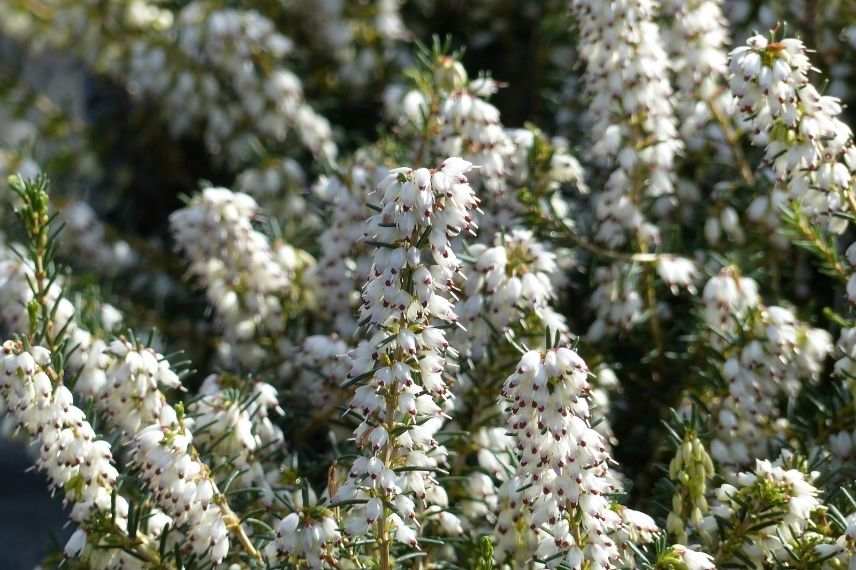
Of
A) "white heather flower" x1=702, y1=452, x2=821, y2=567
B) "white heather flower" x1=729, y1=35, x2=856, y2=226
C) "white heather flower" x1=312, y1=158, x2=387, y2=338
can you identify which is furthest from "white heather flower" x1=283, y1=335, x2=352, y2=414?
"white heather flower" x1=729, y1=35, x2=856, y2=226

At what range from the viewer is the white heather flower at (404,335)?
7.82 feet

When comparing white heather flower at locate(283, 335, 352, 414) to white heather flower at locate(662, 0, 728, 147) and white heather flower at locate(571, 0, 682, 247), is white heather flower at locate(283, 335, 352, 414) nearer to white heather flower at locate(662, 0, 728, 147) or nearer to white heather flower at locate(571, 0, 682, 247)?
white heather flower at locate(571, 0, 682, 247)

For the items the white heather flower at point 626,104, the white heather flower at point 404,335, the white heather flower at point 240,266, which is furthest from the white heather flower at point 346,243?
the white heather flower at point 404,335

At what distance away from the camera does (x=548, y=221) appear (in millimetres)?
3523

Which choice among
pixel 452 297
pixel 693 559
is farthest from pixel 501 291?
pixel 693 559

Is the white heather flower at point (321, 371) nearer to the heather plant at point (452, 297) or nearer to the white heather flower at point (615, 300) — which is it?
the heather plant at point (452, 297)

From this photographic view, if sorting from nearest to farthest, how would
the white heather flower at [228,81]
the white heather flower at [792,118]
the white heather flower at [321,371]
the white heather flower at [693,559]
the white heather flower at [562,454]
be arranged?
1. the white heather flower at [562,454]
2. the white heather flower at [693,559]
3. the white heather flower at [792,118]
4. the white heather flower at [321,371]
5. the white heather flower at [228,81]

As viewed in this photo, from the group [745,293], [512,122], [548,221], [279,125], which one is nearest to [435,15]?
[512,122]

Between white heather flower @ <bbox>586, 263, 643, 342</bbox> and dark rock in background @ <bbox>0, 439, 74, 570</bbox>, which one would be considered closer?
white heather flower @ <bbox>586, 263, 643, 342</bbox>

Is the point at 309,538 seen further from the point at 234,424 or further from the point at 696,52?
the point at 696,52

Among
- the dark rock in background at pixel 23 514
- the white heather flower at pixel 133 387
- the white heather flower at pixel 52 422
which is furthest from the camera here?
the dark rock in background at pixel 23 514

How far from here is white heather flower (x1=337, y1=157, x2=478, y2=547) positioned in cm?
238

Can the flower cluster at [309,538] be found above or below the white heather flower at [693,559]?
below

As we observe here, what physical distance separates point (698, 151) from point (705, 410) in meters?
1.20
